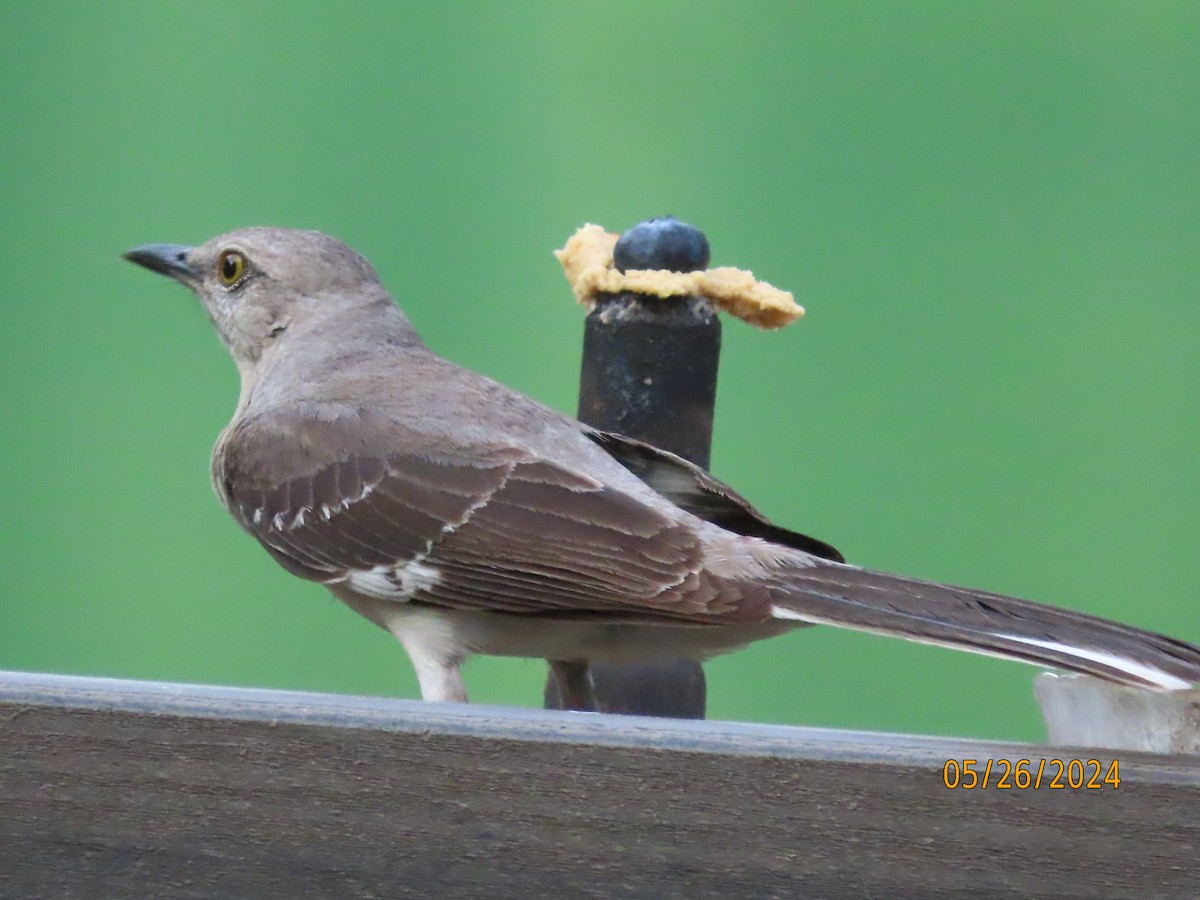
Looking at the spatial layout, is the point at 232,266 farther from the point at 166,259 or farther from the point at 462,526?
the point at 462,526

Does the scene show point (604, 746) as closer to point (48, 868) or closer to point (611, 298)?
point (48, 868)

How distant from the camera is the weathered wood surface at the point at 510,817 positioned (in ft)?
3.98

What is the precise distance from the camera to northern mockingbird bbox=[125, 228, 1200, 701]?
1756mm

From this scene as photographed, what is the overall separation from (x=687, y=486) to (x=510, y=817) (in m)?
1.15

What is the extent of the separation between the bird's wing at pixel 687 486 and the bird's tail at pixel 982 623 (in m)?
0.39

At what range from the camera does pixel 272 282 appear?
2.70m

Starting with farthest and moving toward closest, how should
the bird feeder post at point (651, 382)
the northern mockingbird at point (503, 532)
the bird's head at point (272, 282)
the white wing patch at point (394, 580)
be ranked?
the bird's head at point (272, 282), the bird feeder post at point (651, 382), the white wing patch at point (394, 580), the northern mockingbird at point (503, 532)

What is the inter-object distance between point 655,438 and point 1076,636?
1071 millimetres

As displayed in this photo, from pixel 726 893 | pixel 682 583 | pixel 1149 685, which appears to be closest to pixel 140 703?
pixel 726 893

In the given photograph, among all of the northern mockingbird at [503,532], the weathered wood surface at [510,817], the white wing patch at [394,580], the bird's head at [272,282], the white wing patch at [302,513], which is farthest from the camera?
the bird's head at [272,282]
